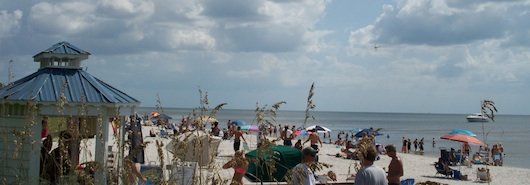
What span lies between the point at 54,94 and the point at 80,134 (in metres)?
4.59

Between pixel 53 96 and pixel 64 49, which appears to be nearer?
pixel 53 96

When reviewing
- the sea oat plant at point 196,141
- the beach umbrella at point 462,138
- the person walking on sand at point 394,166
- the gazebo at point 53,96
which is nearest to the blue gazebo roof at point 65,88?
the gazebo at point 53,96

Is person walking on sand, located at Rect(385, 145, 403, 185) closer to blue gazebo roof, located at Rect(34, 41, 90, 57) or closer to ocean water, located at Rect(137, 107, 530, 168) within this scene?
ocean water, located at Rect(137, 107, 530, 168)

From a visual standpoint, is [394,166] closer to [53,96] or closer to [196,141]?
[53,96]

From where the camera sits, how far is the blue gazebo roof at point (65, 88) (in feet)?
23.8

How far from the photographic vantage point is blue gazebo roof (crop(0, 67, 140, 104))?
23.8 feet

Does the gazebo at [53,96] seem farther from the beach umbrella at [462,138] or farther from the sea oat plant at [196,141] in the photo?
the beach umbrella at [462,138]

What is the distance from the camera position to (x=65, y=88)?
7.52 meters

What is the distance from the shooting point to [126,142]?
117 inches

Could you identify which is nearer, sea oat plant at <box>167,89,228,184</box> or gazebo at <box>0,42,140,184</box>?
sea oat plant at <box>167,89,228,184</box>

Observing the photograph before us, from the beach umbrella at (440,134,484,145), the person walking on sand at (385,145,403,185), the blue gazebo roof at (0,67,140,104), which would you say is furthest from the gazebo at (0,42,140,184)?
the beach umbrella at (440,134,484,145)

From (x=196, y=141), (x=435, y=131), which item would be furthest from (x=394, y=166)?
(x=435, y=131)

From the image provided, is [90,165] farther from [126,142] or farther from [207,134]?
[207,134]

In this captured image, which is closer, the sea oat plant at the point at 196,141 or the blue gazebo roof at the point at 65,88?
the sea oat plant at the point at 196,141
